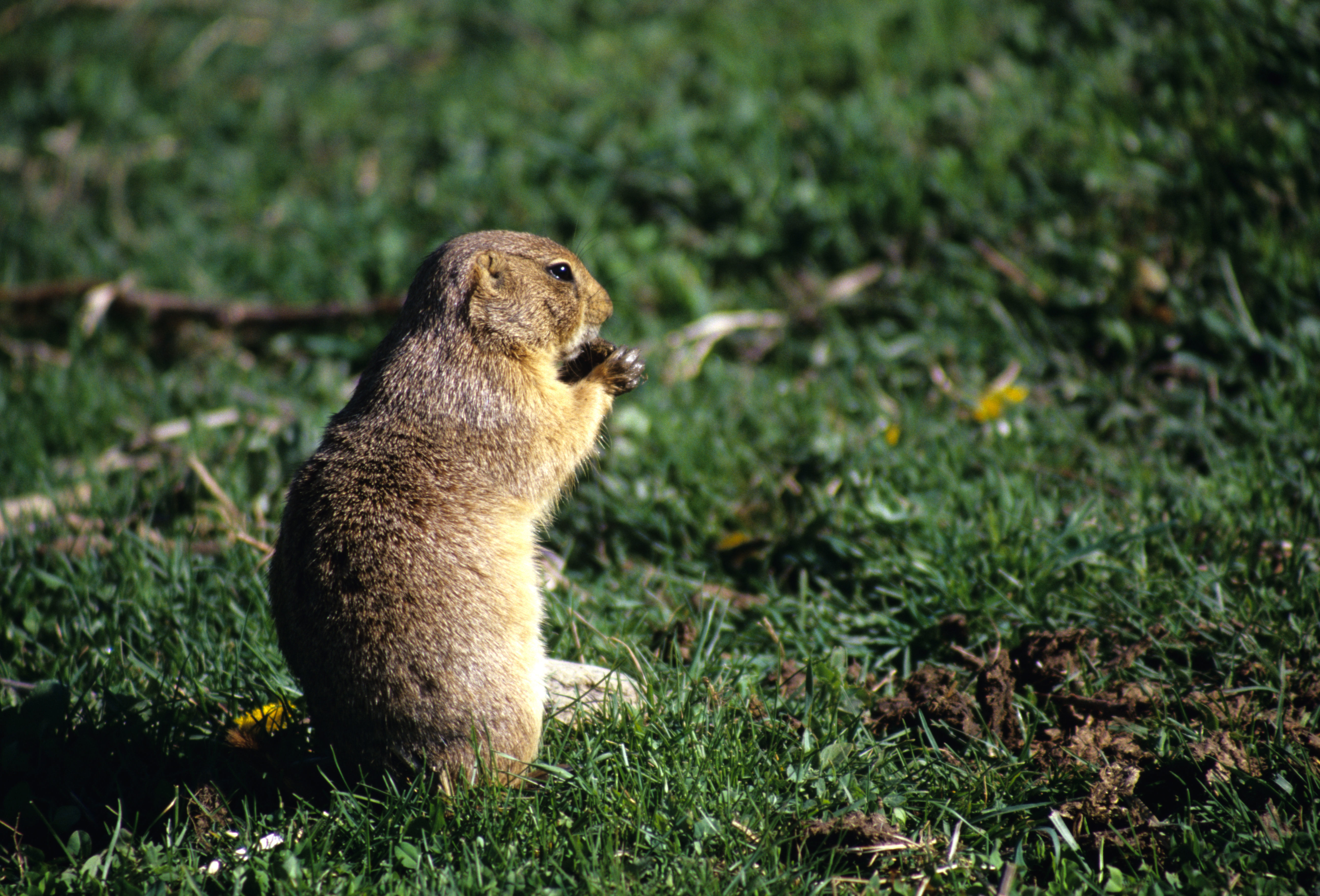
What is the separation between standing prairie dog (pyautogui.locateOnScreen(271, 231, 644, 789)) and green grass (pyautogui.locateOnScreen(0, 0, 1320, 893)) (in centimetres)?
20

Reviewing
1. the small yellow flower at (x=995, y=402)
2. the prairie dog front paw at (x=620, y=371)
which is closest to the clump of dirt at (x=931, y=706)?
the prairie dog front paw at (x=620, y=371)

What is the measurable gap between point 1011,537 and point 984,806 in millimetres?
1071

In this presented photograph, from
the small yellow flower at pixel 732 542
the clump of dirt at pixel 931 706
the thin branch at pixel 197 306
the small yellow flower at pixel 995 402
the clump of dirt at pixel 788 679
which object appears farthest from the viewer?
the thin branch at pixel 197 306

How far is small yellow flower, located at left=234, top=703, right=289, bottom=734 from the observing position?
2996 mm

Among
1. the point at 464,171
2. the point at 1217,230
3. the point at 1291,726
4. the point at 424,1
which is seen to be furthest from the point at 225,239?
the point at 1291,726

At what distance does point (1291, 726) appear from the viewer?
2.82 meters

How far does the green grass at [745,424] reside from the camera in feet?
8.81

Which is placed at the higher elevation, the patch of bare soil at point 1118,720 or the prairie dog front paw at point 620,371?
the prairie dog front paw at point 620,371

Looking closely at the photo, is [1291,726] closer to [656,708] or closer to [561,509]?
[656,708]

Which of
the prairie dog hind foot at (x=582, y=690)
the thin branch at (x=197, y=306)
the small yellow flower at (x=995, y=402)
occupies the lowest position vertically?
the prairie dog hind foot at (x=582, y=690)

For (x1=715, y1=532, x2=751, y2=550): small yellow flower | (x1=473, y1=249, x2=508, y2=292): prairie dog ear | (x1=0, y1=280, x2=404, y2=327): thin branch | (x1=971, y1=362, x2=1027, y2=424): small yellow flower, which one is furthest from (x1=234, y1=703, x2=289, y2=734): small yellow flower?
(x1=971, y1=362, x2=1027, y2=424): small yellow flower

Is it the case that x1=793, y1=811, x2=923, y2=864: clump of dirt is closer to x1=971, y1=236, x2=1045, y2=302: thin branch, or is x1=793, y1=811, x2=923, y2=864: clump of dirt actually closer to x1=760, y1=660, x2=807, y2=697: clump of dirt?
x1=760, y1=660, x2=807, y2=697: clump of dirt

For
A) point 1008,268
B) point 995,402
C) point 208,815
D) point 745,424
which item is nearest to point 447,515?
point 208,815

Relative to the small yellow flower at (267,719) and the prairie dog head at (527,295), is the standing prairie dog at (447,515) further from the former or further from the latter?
the small yellow flower at (267,719)
